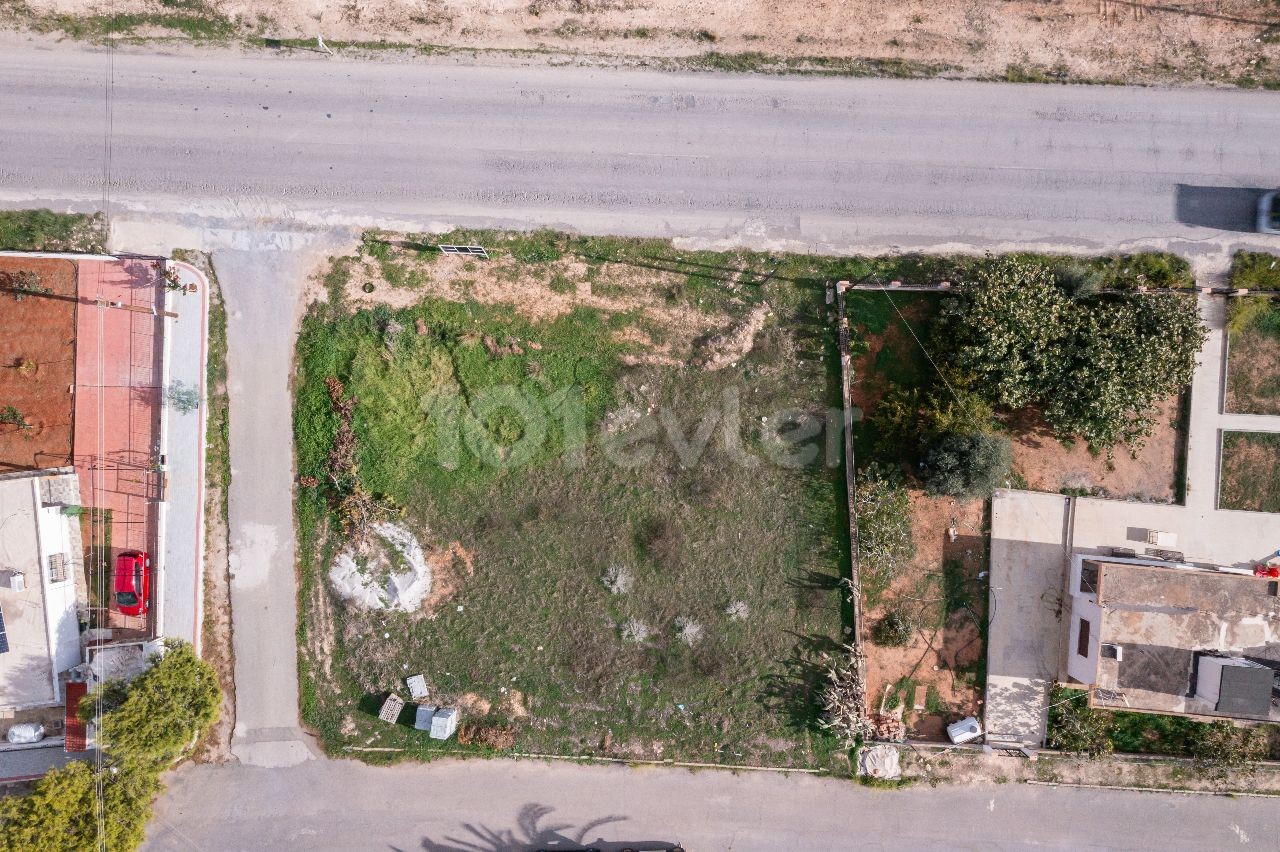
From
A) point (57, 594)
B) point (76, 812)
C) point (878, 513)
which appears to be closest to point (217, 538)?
point (57, 594)

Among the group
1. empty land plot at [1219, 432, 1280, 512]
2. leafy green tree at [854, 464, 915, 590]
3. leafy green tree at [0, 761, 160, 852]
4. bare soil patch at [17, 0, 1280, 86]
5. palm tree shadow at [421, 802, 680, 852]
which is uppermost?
bare soil patch at [17, 0, 1280, 86]

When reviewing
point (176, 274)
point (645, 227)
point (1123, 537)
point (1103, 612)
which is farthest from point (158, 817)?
point (1123, 537)

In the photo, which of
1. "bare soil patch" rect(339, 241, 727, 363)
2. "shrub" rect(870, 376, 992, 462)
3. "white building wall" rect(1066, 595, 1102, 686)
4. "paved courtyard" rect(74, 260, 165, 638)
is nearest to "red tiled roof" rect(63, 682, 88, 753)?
"paved courtyard" rect(74, 260, 165, 638)

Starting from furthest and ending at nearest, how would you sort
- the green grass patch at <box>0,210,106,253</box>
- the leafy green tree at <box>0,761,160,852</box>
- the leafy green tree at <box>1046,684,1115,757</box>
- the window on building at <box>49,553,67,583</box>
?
the green grass patch at <box>0,210,106,253</box> → the leafy green tree at <box>1046,684,1115,757</box> → the window on building at <box>49,553,67,583</box> → the leafy green tree at <box>0,761,160,852</box>

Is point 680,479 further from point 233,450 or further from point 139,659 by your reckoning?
point 139,659

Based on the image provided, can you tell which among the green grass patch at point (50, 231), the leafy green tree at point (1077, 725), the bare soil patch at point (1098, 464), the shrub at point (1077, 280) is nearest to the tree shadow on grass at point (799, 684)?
the leafy green tree at point (1077, 725)

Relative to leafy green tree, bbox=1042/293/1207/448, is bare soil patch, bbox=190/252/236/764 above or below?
below

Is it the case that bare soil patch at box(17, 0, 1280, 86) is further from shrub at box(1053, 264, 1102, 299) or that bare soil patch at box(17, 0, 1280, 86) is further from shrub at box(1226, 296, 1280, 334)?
shrub at box(1226, 296, 1280, 334)
